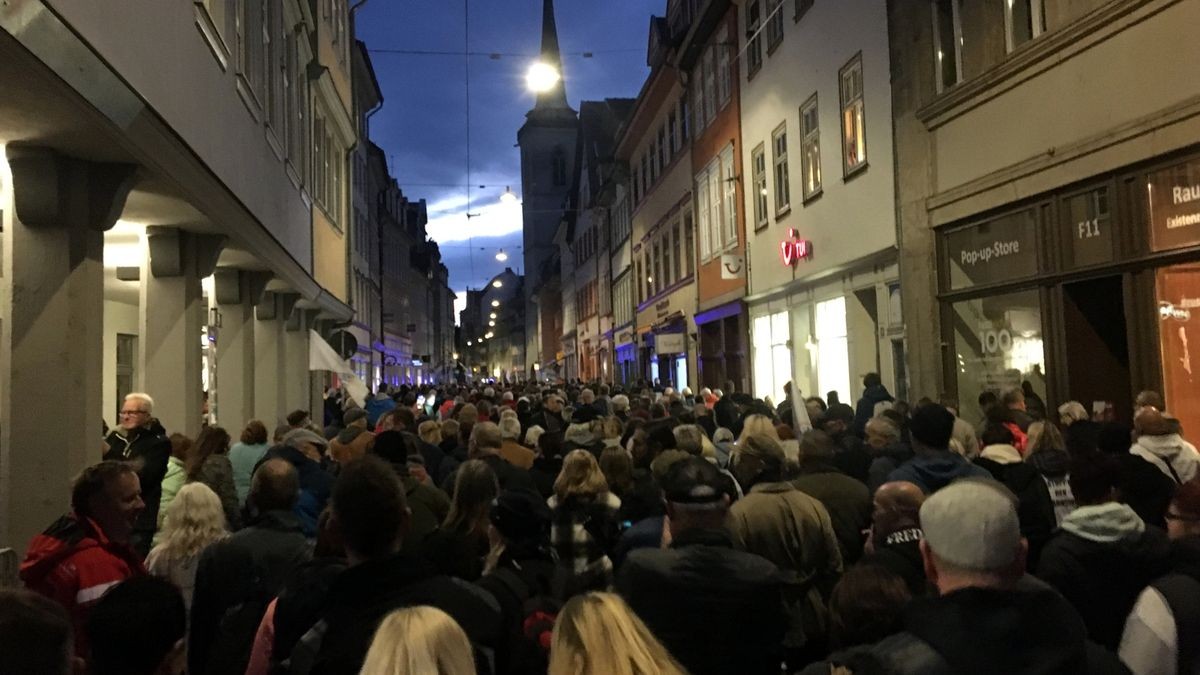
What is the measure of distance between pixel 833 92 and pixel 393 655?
17065mm


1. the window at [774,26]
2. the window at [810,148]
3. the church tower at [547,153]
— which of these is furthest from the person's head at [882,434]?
the church tower at [547,153]

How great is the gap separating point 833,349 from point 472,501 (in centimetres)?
1503

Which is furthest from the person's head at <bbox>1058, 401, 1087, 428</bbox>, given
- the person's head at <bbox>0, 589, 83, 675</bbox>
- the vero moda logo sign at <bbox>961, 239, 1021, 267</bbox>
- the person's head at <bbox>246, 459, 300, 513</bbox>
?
→ the person's head at <bbox>0, 589, 83, 675</bbox>

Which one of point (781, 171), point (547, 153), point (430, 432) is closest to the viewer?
point (430, 432)

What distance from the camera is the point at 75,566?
3.92 metres

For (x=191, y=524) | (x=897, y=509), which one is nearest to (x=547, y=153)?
(x=191, y=524)

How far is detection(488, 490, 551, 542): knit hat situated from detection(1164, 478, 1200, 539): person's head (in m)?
Answer: 2.77

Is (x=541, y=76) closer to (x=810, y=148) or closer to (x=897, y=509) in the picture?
(x=810, y=148)

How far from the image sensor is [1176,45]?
9.25 m

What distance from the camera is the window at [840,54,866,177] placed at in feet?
54.3

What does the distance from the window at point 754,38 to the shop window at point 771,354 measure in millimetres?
6085

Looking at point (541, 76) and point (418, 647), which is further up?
point (541, 76)

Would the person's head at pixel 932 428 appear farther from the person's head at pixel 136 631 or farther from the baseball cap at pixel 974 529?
the person's head at pixel 136 631

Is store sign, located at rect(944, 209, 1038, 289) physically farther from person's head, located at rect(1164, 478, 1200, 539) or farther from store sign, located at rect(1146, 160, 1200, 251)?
person's head, located at rect(1164, 478, 1200, 539)
